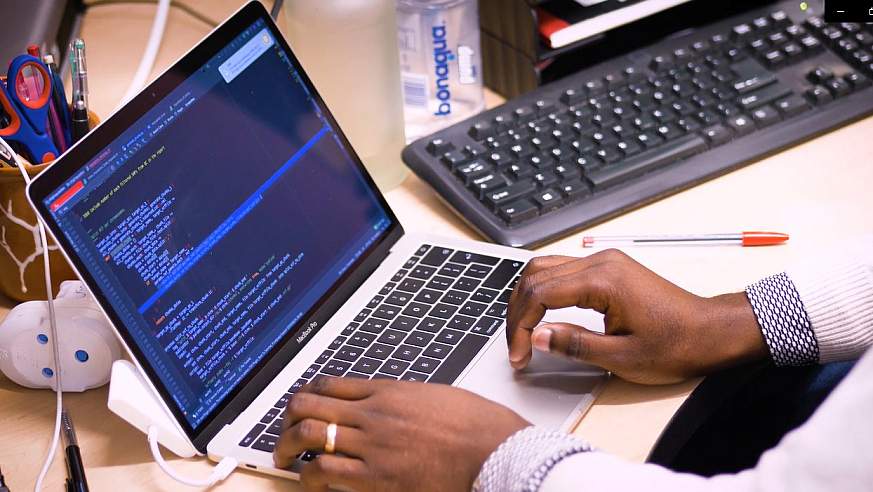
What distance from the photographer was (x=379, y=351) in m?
0.84

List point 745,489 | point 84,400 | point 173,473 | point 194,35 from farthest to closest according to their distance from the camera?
point 194,35, point 84,400, point 173,473, point 745,489

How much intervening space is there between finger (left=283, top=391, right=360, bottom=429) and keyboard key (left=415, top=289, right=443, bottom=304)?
6.9 inches

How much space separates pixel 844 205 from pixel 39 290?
742 mm

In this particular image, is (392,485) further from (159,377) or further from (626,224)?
(626,224)

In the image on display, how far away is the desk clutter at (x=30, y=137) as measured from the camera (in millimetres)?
851

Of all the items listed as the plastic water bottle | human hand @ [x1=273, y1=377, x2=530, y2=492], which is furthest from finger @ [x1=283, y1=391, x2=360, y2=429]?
the plastic water bottle

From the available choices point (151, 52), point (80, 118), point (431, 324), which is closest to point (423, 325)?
point (431, 324)

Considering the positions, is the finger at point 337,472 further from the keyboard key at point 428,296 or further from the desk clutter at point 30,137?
the desk clutter at point 30,137

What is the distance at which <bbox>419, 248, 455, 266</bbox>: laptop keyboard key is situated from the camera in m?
0.94

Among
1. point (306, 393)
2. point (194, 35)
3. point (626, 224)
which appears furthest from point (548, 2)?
point (306, 393)

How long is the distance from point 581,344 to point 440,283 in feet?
0.59

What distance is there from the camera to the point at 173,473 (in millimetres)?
741

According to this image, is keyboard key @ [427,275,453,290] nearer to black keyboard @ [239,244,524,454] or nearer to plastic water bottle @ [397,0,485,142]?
black keyboard @ [239,244,524,454]

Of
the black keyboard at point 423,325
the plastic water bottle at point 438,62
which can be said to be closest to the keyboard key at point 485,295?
the black keyboard at point 423,325
